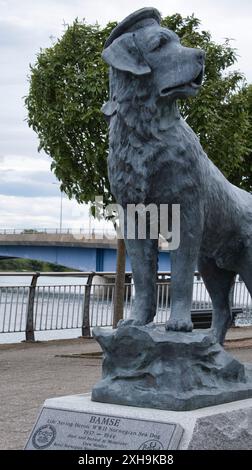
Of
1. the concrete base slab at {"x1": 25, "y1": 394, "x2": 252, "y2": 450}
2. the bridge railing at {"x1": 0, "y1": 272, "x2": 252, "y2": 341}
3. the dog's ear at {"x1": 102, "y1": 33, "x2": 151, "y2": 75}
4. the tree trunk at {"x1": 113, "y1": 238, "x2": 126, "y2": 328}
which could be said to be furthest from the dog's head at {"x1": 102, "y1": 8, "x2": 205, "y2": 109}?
the bridge railing at {"x1": 0, "y1": 272, "x2": 252, "y2": 341}

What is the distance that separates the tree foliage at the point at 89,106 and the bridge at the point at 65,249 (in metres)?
16.6

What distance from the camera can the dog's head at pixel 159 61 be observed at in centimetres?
524

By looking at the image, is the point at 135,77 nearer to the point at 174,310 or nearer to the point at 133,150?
the point at 133,150

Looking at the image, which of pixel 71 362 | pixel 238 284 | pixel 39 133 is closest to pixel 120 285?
pixel 71 362

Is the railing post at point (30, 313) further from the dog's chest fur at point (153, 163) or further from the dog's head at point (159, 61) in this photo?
the dog's head at point (159, 61)

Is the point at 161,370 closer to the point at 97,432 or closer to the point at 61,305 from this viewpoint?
the point at 97,432

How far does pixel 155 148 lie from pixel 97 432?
1760 millimetres

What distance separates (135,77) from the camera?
17.2ft

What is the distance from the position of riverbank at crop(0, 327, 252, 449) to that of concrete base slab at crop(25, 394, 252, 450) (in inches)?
51.4

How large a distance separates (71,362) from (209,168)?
7.12 m

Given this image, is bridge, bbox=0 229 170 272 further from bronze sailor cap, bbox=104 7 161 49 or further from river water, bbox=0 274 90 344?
bronze sailor cap, bbox=104 7 161 49

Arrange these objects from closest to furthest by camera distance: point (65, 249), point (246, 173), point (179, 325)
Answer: point (179, 325) < point (246, 173) < point (65, 249)

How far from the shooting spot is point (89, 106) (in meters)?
11.9

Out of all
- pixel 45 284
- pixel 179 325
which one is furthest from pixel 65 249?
pixel 179 325
